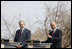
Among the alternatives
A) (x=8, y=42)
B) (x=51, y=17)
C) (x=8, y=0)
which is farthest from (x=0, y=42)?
(x=51, y=17)

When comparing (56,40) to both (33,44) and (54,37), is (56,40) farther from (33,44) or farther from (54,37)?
(33,44)

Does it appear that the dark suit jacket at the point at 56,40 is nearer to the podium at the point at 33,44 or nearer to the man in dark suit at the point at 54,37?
the man in dark suit at the point at 54,37

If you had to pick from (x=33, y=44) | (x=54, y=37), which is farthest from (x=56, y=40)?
(x=33, y=44)

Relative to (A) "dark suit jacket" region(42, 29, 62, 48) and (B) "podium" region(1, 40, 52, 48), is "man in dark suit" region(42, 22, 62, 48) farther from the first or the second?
(B) "podium" region(1, 40, 52, 48)

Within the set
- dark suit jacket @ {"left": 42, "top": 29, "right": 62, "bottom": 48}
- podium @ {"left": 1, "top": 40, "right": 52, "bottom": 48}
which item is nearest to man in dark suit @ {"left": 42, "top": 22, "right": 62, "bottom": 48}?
dark suit jacket @ {"left": 42, "top": 29, "right": 62, "bottom": 48}

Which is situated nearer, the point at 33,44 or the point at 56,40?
the point at 33,44

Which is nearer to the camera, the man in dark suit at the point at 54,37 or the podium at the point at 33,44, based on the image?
the podium at the point at 33,44

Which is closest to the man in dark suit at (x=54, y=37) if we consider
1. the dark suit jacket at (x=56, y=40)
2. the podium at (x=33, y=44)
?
the dark suit jacket at (x=56, y=40)

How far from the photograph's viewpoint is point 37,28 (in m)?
25.5

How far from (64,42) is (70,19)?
103 inches

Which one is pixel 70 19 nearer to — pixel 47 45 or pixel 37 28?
pixel 37 28

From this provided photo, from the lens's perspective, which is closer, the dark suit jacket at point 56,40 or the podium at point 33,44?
the podium at point 33,44

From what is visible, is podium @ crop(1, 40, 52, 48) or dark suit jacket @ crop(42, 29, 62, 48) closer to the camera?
podium @ crop(1, 40, 52, 48)

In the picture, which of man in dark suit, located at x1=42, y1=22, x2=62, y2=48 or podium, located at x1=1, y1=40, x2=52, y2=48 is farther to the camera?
man in dark suit, located at x1=42, y1=22, x2=62, y2=48
